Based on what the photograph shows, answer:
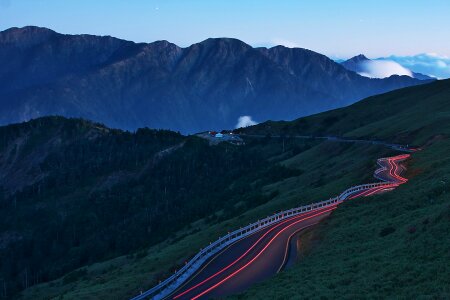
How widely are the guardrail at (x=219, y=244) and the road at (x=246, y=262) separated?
578 mm

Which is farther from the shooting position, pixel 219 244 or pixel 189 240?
pixel 189 240

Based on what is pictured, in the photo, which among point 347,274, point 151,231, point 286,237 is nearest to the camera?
point 347,274

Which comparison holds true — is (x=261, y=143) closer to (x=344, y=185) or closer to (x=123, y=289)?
(x=344, y=185)

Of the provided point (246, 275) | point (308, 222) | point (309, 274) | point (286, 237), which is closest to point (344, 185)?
point (308, 222)

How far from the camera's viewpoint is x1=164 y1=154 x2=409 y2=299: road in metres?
36.3

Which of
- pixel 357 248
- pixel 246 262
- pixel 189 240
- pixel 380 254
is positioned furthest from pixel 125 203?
pixel 380 254

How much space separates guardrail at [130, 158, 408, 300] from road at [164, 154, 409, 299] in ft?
1.90

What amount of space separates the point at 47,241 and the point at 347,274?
130483 mm

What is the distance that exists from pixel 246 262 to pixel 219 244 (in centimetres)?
686

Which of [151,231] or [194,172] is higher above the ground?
[194,172]

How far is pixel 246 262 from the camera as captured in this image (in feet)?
139

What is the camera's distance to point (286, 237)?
164 feet

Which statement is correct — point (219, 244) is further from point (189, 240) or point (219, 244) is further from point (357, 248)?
point (357, 248)

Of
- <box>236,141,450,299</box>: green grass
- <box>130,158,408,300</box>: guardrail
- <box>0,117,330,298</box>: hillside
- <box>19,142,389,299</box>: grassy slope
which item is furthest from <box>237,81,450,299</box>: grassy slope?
<box>0,117,330,298</box>: hillside
